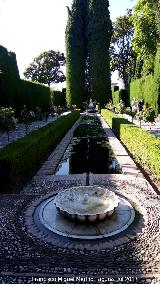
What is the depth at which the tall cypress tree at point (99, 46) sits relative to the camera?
41.5 meters

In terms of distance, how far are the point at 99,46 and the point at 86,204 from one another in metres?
39.3

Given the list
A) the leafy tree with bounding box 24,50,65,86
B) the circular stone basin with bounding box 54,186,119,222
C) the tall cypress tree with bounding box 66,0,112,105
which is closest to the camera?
the circular stone basin with bounding box 54,186,119,222

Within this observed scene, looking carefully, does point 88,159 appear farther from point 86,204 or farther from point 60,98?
point 60,98

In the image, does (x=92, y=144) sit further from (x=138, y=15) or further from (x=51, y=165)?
(x=138, y=15)

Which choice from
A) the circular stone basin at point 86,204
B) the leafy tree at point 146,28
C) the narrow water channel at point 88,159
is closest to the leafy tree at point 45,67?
the leafy tree at point 146,28

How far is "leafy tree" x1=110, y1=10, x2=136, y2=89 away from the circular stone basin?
41302 mm

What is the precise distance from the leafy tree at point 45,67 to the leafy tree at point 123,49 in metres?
18.9

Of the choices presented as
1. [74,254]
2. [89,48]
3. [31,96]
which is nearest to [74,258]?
[74,254]

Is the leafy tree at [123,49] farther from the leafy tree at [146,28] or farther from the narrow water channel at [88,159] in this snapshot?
the narrow water channel at [88,159]

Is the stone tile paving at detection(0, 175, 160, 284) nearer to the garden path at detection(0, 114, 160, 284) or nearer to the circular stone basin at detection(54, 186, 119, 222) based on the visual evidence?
the garden path at detection(0, 114, 160, 284)

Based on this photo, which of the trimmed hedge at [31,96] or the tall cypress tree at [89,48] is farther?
the tall cypress tree at [89,48]

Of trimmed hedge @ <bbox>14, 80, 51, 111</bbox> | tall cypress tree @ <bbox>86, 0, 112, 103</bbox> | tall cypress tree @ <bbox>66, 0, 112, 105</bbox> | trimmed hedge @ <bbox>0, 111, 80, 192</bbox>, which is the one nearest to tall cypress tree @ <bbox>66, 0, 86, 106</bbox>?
tall cypress tree @ <bbox>66, 0, 112, 105</bbox>

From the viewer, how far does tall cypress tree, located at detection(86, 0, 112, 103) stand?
41500 mm

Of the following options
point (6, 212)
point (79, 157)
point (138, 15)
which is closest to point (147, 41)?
point (138, 15)
